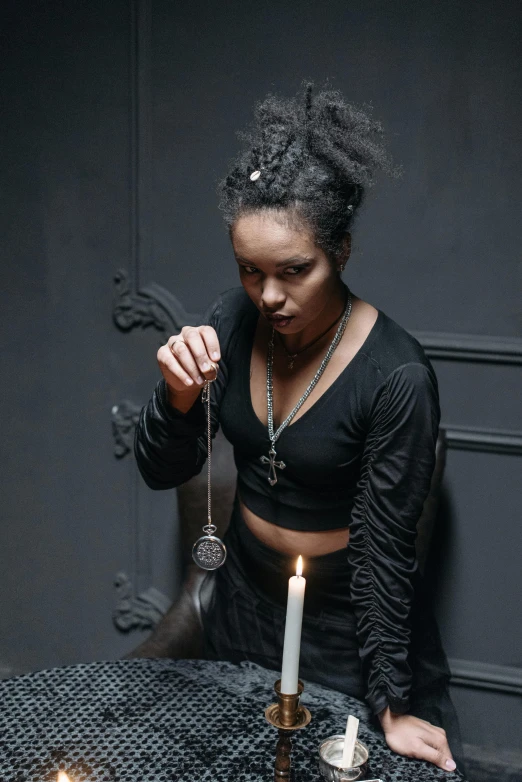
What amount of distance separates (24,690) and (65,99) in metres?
1.62

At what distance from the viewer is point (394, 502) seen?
1.58 meters

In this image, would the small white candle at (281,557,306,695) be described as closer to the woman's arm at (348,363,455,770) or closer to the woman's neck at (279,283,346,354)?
the woman's arm at (348,363,455,770)

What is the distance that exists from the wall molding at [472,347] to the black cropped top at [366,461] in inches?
24.8

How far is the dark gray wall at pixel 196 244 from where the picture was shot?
219cm

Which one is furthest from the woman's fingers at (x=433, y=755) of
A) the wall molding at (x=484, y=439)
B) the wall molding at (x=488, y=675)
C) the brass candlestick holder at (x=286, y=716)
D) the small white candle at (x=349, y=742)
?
the wall molding at (x=488, y=675)

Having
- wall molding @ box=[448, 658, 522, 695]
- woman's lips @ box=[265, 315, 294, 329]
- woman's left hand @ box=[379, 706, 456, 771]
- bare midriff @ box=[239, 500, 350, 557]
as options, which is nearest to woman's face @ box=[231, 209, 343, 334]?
woman's lips @ box=[265, 315, 294, 329]

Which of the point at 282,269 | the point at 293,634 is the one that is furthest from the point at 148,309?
the point at 293,634

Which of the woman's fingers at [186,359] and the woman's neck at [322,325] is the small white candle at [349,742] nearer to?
the woman's fingers at [186,359]

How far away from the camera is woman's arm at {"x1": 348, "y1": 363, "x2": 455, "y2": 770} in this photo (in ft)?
5.14

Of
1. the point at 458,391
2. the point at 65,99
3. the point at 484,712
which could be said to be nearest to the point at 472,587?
the point at 484,712

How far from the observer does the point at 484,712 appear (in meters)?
2.56

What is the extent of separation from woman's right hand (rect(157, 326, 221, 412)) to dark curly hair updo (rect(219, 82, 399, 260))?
0.19 metres

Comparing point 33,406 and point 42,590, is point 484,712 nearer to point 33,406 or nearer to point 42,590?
point 42,590

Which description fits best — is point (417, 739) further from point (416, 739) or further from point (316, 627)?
point (316, 627)
